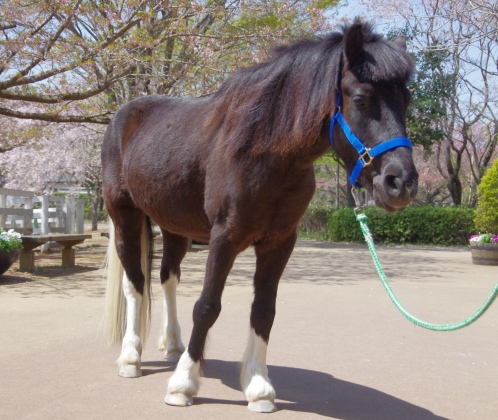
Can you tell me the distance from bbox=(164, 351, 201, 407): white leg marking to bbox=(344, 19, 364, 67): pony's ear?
73.6 inches

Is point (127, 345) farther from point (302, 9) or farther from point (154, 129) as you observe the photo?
point (302, 9)

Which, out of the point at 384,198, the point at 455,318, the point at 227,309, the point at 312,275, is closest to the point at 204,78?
the point at 312,275

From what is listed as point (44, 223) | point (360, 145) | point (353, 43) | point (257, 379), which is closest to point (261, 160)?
point (360, 145)

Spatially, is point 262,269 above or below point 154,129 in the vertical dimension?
below

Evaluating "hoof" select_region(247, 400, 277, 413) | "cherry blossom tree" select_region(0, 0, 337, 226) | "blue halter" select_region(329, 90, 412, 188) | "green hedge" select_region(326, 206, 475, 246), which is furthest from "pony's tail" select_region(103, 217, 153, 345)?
"green hedge" select_region(326, 206, 475, 246)

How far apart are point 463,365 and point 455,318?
83.7 inches

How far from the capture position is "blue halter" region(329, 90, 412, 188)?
8.54 feet

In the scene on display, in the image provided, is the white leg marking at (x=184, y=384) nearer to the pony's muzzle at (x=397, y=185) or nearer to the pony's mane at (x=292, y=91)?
the pony's mane at (x=292, y=91)

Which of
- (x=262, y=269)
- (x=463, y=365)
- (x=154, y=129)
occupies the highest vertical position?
(x=154, y=129)

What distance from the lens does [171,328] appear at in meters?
4.38

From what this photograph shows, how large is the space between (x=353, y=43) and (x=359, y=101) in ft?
0.97

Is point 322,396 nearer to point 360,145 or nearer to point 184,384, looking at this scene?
point 184,384

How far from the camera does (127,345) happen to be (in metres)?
4.04

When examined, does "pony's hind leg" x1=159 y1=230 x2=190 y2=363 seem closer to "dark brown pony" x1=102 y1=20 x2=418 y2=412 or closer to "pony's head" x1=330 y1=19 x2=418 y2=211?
"dark brown pony" x1=102 y1=20 x2=418 y2=412
